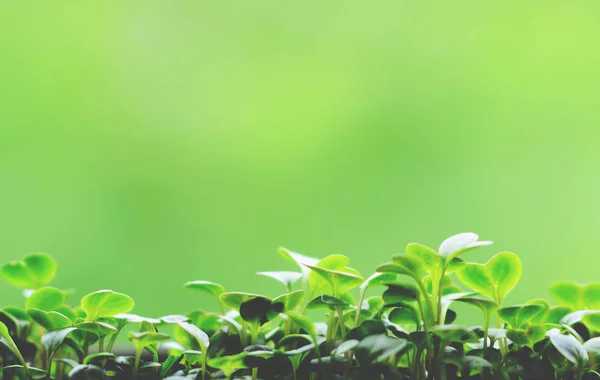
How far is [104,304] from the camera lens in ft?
1.61

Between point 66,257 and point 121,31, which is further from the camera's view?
point 121,31

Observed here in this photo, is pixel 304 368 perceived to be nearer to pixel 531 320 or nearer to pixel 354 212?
pixel 531 320

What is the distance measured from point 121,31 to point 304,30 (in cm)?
69

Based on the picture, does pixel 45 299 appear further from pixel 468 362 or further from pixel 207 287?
pixel 468 362

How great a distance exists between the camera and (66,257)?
1.88m

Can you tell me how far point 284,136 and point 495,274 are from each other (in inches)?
60.9

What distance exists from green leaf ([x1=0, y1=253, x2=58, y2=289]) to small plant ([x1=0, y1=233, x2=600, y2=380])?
0.06 m

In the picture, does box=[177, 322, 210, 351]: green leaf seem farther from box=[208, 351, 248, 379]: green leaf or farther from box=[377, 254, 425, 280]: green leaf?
box=[377, 254, 425, 280]: green leaf

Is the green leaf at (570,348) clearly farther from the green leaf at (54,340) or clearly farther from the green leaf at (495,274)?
the green leaf at (54,340)

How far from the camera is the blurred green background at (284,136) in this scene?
6.18ft

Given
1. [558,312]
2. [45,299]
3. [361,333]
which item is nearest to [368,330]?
[361,333]

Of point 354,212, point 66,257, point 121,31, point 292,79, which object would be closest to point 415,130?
point 354,212

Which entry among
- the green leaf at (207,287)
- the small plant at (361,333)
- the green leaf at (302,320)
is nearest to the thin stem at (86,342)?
the small plant at (361,333)

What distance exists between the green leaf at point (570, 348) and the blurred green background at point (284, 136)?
4.72ft
